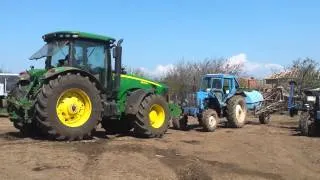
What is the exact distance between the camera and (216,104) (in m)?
20.5

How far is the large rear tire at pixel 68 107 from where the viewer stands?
11.9 metres

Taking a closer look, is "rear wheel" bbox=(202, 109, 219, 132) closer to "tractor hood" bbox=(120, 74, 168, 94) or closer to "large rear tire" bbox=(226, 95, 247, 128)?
"large rear tire" bbox=(226, 95, 247, 128)

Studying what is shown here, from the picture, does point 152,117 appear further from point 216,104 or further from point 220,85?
point 220,85

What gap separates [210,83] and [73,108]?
369 inches

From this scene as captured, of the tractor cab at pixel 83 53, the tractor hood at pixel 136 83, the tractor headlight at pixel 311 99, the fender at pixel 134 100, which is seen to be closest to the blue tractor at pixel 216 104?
the tractor headlight at pixel 311 99

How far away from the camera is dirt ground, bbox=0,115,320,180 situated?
909 centimetres

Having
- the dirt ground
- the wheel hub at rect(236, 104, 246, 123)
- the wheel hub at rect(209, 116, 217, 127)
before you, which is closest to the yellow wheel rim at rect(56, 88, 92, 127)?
the dirt ground

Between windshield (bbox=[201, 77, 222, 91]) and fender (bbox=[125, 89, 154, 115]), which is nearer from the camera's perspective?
fender (bbox=[125, 89, 154, 115])

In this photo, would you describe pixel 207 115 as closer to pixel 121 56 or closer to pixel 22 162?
pixel 121 56

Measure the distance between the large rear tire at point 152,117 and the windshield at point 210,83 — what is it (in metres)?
6.18

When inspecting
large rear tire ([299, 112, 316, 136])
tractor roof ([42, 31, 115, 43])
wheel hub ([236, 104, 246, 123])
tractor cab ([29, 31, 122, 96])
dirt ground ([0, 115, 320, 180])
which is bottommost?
dirt ground ([0, 115, 320, 180])

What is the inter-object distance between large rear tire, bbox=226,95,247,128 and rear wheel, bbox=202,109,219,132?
4.05 ft

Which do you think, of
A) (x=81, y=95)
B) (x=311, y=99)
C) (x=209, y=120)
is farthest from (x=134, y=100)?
(x=311, y=99)

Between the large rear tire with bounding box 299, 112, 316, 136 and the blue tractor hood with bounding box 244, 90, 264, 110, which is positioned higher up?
the blue tractor hood with bounding box 244, 90, 264, 110
